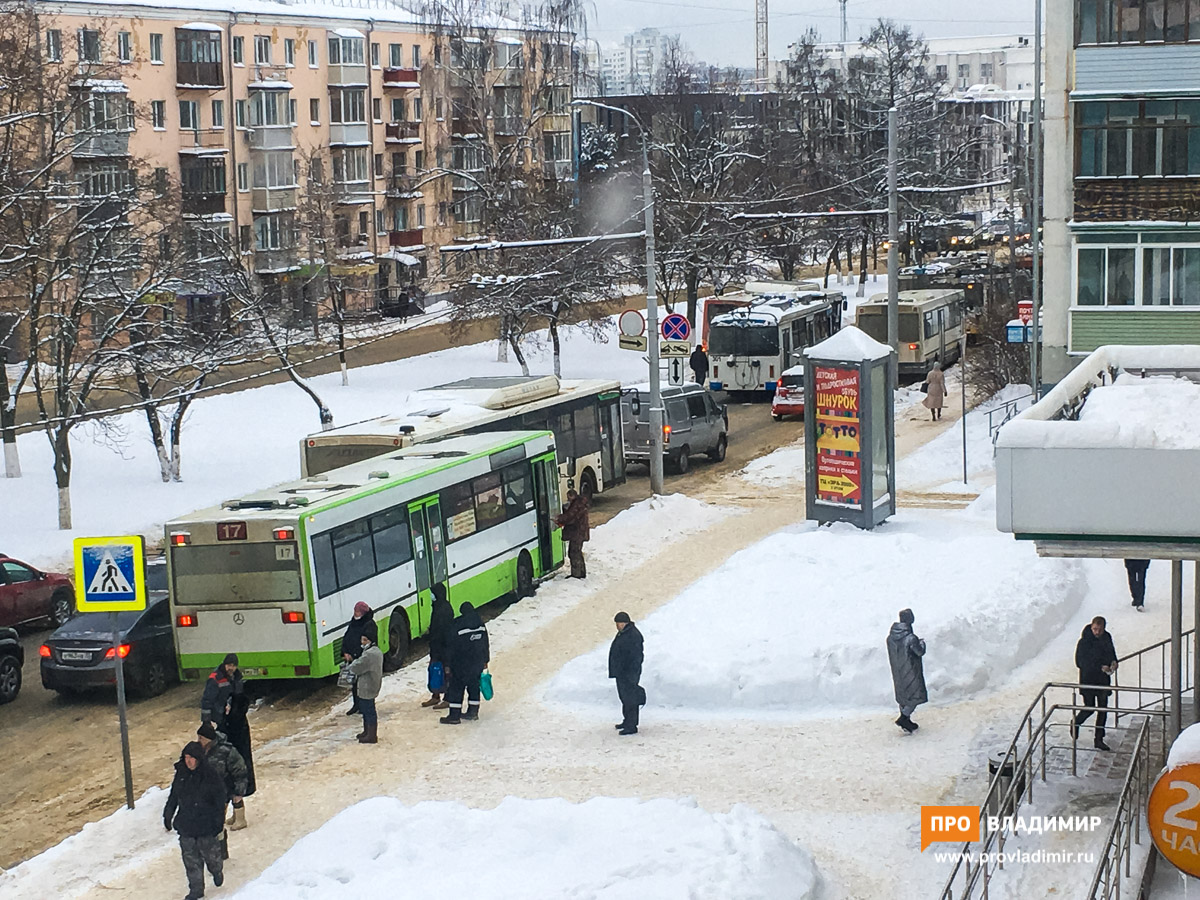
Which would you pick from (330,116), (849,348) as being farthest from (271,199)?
(849,348)

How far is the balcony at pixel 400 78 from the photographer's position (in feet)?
228

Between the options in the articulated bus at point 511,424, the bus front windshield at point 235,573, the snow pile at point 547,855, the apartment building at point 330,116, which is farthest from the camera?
the apartment building at point 330,116

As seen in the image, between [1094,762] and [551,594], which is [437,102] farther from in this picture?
[1094,762]

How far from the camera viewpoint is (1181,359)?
1609 cm

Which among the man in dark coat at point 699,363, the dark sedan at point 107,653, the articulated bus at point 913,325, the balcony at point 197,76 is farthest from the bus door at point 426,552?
the balcony at point 197,76

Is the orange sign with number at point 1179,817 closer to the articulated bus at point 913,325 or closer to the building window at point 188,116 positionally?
the articulated bus at point 913,325

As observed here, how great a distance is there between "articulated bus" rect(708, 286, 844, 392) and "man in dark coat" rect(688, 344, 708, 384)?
383 mm

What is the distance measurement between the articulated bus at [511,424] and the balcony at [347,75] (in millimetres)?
40026

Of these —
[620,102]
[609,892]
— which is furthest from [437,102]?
[609,892]

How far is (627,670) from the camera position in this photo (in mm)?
15750

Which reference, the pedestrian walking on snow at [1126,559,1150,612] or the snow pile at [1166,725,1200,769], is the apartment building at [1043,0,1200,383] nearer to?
the pedestrian walking on snow at [1126,559,1150,612]

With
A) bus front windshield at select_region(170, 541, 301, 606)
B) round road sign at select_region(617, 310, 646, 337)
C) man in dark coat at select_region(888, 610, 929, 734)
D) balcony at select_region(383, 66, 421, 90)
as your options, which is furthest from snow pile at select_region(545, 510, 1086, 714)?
balcony at select_region(383, 66, 421, 90)

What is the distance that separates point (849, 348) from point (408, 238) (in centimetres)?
4825

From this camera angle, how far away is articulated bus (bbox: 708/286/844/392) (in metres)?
42.6
